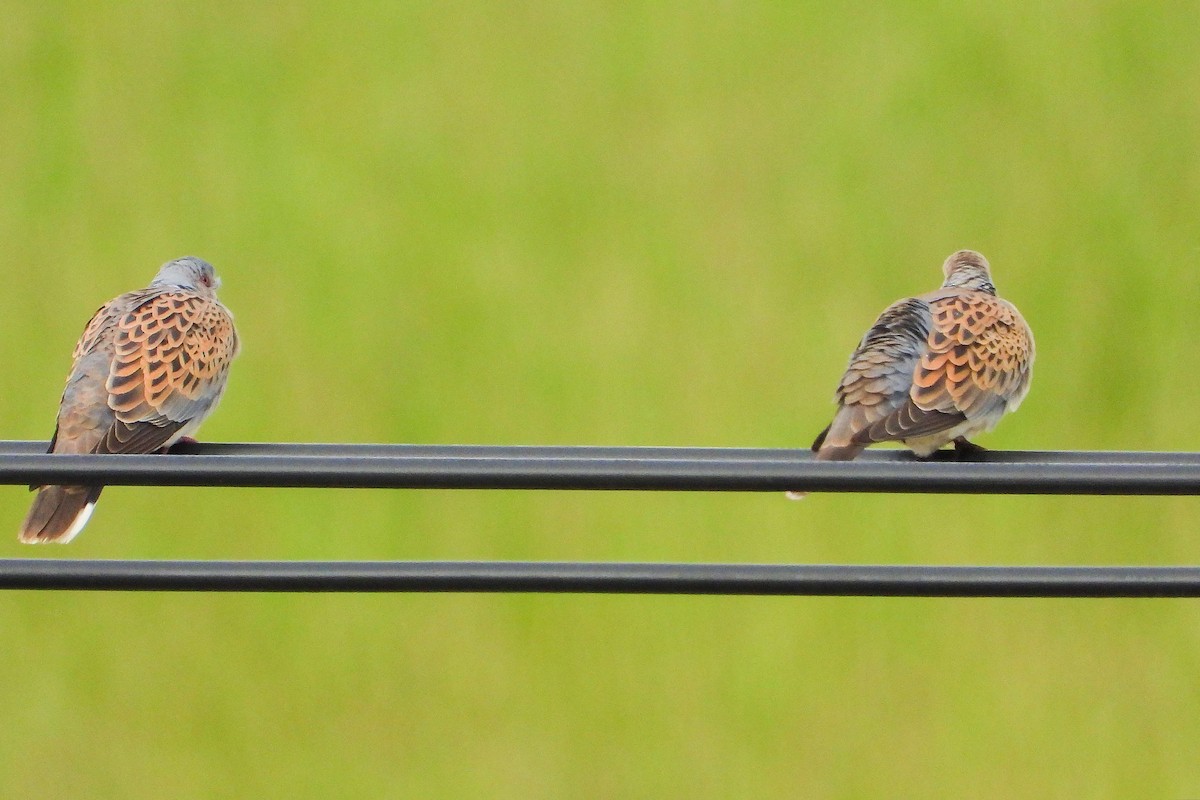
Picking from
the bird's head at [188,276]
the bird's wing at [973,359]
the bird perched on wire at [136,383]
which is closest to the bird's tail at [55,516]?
the bird perched on wire at [136,383]

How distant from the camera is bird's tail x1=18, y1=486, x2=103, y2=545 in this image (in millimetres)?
1987

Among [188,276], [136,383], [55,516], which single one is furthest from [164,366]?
[188,276]

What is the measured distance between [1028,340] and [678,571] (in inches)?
51.2

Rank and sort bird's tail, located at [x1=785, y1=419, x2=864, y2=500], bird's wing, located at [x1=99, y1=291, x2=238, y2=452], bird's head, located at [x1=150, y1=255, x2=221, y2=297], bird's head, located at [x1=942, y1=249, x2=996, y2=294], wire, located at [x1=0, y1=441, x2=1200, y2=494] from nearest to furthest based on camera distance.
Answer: wire, located at [x1=0, y1=441, x2=1200, y2=494], bird's tail, located at [x1=785, y1=419, x2=864, y2=500], bird's wing, located at [x1=99, y1=291, x2=238, y2=452], bird's head, located at [x1=942, y1=249, x2=996, y2=294], bird's head, located at [x1=150, y1=255, x2=221, y2=297]

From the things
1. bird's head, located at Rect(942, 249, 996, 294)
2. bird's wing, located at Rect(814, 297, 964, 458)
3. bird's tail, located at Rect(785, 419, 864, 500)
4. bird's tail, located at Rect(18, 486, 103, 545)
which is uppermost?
bird's head, located at Rect(942, 249, 996, 294)

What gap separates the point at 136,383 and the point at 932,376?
140cm

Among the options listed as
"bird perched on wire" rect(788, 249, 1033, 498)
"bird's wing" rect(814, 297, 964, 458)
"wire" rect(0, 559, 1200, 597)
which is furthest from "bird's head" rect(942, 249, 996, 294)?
"wire" rect(0, 559, 1200, 597)

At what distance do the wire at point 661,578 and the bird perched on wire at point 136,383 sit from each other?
92 cm

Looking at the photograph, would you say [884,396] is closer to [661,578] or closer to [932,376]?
[932,376]

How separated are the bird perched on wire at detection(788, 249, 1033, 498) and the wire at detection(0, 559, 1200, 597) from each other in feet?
2.70

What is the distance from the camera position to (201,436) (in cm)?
335

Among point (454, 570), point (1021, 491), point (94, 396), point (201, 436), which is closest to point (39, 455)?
point (454, 570)

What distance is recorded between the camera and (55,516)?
1995mm

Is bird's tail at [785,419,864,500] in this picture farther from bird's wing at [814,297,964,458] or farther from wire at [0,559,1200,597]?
wire at [0,559,1200,597]
